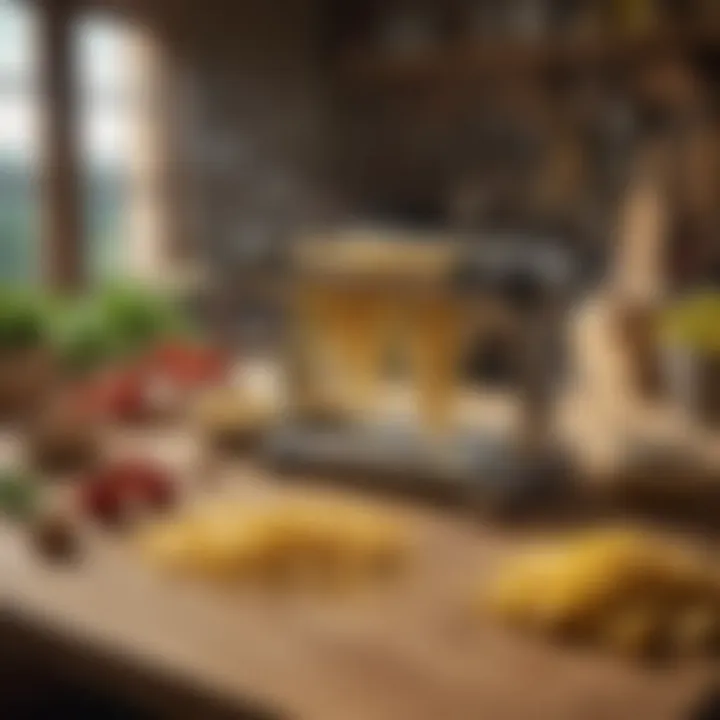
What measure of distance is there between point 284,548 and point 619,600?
0.64 ft

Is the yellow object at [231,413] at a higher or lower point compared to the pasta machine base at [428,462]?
higher

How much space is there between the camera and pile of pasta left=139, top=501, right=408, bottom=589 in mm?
740

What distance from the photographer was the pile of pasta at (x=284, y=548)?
74 cm

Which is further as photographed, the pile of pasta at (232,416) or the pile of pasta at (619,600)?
the pile of pasta at (232,416)

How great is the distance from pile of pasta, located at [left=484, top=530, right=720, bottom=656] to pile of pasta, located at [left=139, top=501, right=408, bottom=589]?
83mm

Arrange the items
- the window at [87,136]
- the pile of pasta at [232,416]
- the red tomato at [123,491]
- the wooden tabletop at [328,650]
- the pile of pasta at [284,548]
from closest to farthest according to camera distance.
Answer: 1. the wooden tabletop at [328,650]
2. the pile of pasta at [284,548]
3. the red tomato at [123,491]
4. the pile of pasta at [232,416]
5. the window at [87,136]

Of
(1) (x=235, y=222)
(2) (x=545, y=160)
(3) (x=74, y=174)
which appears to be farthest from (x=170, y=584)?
(2) (x=545, y=160)

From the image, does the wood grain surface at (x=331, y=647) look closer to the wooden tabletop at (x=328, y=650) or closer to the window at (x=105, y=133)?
the wooden tabletop at (x=328, y=650)

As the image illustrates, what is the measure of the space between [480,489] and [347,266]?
0.60 feet

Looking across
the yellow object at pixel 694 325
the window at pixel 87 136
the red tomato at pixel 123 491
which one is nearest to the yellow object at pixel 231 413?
the red tomato at pixel 123 491

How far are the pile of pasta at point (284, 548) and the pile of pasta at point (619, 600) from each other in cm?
8

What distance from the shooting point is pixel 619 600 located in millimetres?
667

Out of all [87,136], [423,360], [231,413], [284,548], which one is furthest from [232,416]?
[87,136]

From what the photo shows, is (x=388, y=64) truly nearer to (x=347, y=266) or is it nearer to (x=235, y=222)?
(x=235, y=222)
